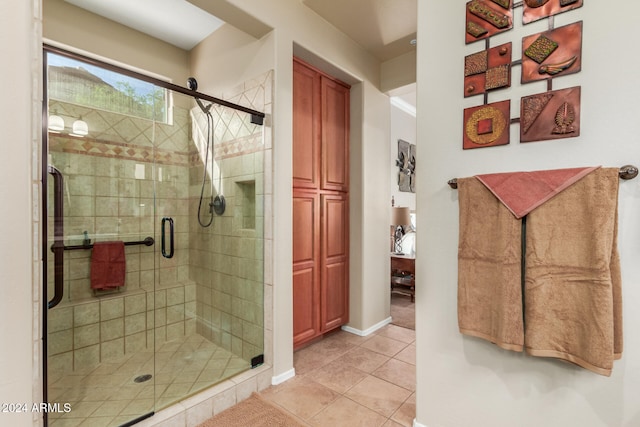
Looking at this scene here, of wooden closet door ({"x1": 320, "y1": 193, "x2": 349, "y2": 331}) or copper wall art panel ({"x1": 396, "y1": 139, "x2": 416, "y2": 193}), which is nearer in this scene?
wooden closet door ({"x1": 320, "y1": 193, "x2": 349, "y2": 331})

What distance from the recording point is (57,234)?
168 centimetres

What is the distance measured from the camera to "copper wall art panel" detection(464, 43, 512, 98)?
1.39 meters

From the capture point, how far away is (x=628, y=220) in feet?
3.81

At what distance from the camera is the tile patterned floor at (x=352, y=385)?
1.87 metres

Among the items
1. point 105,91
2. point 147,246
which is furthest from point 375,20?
point 147,246

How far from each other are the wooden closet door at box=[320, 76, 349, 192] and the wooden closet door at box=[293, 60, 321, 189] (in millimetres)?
82

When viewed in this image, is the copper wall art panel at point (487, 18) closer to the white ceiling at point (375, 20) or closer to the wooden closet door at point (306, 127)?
the white ceiling at point (375, 20)

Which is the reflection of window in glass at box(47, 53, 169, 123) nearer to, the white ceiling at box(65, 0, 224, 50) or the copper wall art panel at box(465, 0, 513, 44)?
the white ceiling at box(65, 0, 224, 50)

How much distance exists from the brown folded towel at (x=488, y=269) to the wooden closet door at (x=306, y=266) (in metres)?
1.50

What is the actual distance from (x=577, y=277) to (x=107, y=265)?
113 inches

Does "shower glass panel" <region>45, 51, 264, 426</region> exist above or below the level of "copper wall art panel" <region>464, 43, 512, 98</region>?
below

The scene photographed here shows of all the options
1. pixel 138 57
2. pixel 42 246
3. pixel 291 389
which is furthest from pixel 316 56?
pixel 291 389

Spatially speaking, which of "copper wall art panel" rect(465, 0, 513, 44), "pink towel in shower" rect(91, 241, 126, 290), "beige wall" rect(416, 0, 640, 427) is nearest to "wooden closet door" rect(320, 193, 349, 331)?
"beige wall" rect(416, 0, 640, 427)

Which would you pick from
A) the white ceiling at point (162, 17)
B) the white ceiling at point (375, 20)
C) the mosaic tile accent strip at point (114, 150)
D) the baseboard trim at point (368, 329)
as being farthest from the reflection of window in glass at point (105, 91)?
the baseboard trim at point (368, 329)
